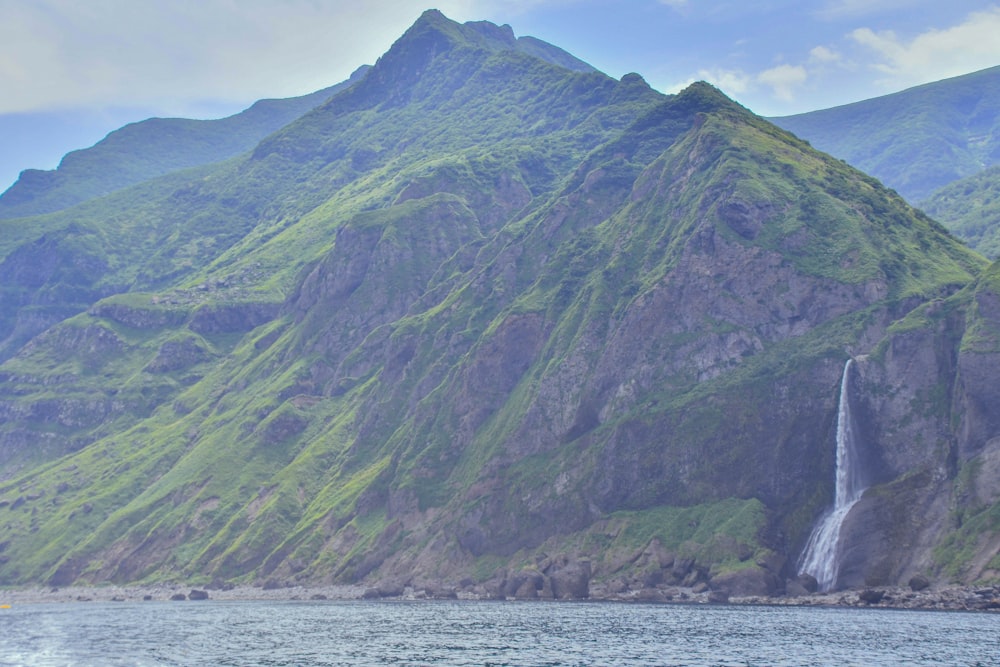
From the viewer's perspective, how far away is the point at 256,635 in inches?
6309

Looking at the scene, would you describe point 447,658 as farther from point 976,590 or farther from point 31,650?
point 976,590

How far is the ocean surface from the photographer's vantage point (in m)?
119

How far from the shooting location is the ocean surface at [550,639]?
119 m

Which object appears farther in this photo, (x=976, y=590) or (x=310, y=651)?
(x=976, y=590)

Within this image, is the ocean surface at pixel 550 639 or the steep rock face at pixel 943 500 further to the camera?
the steep rock face at pixel 943 500

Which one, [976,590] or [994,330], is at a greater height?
[994,330]

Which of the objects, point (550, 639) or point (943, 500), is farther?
point (943, 500)

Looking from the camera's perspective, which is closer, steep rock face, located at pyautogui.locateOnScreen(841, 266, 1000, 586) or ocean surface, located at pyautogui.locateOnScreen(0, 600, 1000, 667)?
ocean surface, located at pyautogui.locateOnScreen(0, 600, 1000, 667)

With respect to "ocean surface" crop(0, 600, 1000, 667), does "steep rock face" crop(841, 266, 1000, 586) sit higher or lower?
higher

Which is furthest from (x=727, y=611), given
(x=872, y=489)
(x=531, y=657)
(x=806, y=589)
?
(x=531, y=657)

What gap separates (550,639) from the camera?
139500 mm

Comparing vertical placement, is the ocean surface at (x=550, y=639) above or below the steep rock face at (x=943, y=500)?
below

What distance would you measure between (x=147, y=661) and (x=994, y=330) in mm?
152262

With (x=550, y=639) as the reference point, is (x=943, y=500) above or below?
above
